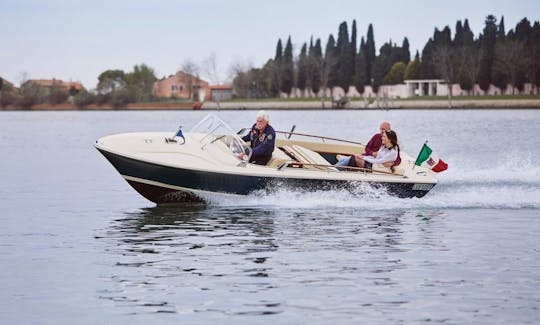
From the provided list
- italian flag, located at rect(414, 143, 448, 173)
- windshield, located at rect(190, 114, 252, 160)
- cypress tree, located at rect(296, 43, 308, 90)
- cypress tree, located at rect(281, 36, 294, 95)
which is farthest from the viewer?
cypress tree, located at rect(281, 36, 294, 95)

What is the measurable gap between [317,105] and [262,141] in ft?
474

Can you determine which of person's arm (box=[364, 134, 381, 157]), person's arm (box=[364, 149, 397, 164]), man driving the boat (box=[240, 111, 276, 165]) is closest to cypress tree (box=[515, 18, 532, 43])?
person's arm (box=[364, 134, 381, 157])

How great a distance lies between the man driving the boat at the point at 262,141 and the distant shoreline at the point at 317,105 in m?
126

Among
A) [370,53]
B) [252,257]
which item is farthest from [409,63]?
[252,257]

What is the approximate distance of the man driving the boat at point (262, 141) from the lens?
17.9 meters

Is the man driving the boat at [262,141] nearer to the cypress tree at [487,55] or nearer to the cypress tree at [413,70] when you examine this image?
the cypress tree at [487,55]

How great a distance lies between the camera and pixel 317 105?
162 m

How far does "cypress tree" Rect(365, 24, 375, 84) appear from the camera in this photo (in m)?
151

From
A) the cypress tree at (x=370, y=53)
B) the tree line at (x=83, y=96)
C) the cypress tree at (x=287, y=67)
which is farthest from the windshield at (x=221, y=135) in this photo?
the tree line at (x=83, y=96)

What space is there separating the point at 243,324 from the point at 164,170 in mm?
8056

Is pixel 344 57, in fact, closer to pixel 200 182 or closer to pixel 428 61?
pixel 428 61

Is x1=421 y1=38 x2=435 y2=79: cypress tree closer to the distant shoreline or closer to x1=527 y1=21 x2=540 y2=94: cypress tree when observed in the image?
the distant shoreline

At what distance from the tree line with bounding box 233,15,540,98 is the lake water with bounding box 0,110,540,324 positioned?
385 feet

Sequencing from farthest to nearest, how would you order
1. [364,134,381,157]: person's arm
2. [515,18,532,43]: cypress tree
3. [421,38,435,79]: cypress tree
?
[421,38,435,79]: cypress tree
[515,18,532,43]: cypress tree
[364,134,381,157]: person's arm
